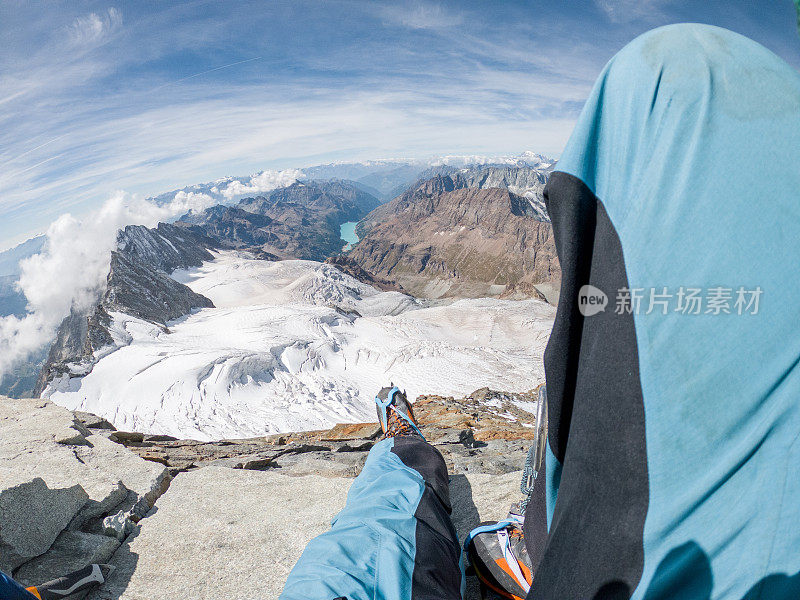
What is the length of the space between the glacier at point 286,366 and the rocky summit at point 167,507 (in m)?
17.3

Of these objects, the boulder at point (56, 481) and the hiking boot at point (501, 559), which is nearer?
the hiking boot at point (501, 559)

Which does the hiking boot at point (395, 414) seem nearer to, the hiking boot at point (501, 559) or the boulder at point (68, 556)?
the hiking boot at point (501, 559)

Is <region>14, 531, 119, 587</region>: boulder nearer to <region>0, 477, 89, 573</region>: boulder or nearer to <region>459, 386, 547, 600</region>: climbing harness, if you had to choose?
<region>0, 477, 89, 573</region>: boulder

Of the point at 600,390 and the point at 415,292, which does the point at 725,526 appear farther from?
the point at 415,292

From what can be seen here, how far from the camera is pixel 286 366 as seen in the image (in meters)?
40.3

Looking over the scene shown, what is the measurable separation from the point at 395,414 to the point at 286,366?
123 ft

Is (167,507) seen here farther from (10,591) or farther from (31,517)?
(10,591)

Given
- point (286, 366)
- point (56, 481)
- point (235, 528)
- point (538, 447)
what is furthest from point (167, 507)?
point (286, 366)

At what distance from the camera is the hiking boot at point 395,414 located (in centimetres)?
493

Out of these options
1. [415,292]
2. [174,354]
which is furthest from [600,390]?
[415,292]

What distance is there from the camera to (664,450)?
Result: 1.23m

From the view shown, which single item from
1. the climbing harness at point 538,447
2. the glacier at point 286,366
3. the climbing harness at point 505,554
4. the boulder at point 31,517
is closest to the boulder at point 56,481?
the boulder at point 31,517

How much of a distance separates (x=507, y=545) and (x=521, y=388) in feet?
112

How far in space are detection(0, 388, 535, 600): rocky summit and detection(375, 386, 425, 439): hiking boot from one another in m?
0.84
